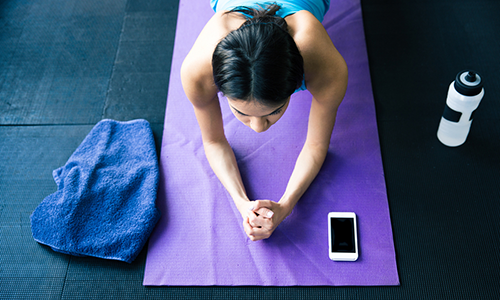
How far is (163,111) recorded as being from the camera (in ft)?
5.15

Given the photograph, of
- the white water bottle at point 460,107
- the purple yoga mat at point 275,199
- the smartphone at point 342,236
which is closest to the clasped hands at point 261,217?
the purple yoga mat at point 275,199

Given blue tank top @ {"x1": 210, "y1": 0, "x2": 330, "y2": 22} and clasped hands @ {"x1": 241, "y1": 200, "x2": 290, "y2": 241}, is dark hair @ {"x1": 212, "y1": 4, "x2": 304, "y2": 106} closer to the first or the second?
blue tank top @ {"x1": 210, "y1": 0, "x2": 330, "y2": 22}

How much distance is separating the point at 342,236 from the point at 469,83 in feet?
2.31

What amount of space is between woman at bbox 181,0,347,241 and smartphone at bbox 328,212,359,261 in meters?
0.17

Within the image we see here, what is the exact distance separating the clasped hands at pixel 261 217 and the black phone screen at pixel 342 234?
8.6 inches

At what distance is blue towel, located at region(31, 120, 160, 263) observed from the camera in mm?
1257

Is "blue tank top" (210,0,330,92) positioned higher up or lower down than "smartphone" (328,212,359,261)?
higher up

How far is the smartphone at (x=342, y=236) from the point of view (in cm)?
122

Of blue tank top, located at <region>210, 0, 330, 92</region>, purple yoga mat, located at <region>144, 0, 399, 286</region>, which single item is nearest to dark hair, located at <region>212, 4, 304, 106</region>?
→ blue tank top, located at <region>210, 0, 330, 92</region>

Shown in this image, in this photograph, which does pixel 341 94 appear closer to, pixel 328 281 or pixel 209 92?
pixel 209 92

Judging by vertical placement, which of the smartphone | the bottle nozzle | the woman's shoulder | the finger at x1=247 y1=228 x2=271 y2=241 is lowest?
the smartphone

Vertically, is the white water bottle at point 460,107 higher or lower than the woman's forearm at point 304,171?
higher

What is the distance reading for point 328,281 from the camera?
1208 mm

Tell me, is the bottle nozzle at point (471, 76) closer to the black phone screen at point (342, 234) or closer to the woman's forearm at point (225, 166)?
the black phone screen at point (342, 234)
